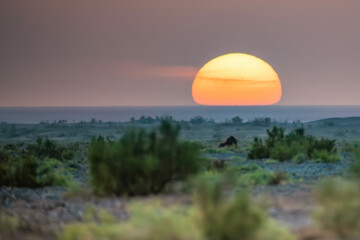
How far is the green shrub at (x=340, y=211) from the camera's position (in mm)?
10305

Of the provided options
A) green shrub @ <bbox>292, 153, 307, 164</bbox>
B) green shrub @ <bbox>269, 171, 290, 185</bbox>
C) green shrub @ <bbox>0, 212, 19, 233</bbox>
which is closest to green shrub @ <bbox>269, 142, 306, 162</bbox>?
green shrub @ <bbox>292, 153, 307, 164</bbox>

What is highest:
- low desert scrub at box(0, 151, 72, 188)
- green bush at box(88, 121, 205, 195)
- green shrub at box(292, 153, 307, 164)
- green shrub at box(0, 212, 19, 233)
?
green bush at box(88, 121, 205, 195)

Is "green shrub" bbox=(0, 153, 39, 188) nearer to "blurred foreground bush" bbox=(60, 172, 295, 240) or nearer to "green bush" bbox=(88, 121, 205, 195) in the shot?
"green bush" bbox=(88, 121, 205, 195)

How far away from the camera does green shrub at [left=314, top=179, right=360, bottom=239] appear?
10.3 metres

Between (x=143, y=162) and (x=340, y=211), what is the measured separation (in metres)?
5.62

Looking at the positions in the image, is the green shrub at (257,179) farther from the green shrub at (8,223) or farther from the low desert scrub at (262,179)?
the green shrub at (8,223)

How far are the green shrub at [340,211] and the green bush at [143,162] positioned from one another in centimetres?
498

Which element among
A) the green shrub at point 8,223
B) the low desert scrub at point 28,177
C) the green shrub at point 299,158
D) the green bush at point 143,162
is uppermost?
the green bush at point 143,162

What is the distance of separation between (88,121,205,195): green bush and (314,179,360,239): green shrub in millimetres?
4976

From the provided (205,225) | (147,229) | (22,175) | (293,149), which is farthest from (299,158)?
(147,229)

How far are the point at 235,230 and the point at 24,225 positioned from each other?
485 cm

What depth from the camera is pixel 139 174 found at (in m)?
14.7

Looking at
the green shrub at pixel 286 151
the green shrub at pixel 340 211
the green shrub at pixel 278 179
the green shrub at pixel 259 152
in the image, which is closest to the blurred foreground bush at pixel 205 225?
the green shrub at pixel 340 211

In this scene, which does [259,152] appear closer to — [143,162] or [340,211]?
[143,162]
